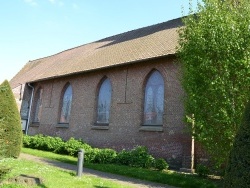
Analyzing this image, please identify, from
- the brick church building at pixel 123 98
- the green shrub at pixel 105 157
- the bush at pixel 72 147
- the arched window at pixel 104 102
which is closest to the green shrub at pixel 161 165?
the brick church building at pixel 123 98

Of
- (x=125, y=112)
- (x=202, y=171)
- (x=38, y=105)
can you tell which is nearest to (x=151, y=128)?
(x=125, y=112)

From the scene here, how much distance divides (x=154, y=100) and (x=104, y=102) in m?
4.56

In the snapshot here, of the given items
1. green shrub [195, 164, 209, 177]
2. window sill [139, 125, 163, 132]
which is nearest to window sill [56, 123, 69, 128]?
window sill [139, 125, 163, 132]

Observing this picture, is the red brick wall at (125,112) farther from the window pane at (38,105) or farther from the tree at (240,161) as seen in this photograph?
the tree at (240,161)

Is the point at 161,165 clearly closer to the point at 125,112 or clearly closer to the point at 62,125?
the point at 125,112

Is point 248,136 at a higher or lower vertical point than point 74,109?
lower

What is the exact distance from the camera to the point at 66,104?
80.8ft

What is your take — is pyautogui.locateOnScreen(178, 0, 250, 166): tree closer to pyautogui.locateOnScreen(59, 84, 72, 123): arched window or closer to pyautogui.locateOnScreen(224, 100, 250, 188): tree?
pyautogui.locateOnScreen(224, 100, 250, 188): tree

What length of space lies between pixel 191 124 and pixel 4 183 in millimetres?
6989

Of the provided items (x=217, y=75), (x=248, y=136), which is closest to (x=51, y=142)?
(x=217, y=75)

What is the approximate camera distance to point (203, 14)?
11539 millimetres

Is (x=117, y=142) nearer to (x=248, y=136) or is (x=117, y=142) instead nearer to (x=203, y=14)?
(x=203, y=14)

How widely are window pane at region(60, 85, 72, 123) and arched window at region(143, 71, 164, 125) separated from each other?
823 cm

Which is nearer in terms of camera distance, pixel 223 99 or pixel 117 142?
pixel 223 99
